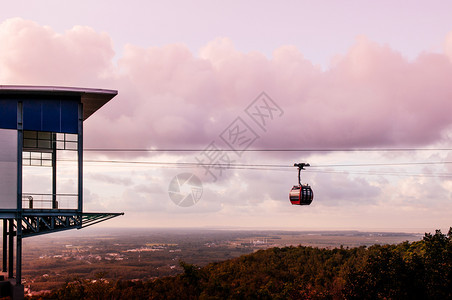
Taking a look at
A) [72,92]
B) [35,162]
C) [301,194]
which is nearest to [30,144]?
[35,162]

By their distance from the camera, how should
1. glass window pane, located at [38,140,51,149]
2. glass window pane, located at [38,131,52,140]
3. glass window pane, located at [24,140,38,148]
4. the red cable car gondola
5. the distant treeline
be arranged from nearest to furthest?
the distant treeline, glass window pane, located at [38,131,52,140], glass window pane, located at [24,140,38,148], glass window pane, located at [38,140,51,149], the red cable car gondola

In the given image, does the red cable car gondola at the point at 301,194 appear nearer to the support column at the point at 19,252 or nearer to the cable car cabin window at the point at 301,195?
the cable car cabin window at the point at 301,195

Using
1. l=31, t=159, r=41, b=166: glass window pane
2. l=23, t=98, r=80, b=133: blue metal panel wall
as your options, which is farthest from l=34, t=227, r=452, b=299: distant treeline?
l=31, t=159, r=41, b=166: glass window pane

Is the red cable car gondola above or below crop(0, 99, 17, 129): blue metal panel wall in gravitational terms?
below

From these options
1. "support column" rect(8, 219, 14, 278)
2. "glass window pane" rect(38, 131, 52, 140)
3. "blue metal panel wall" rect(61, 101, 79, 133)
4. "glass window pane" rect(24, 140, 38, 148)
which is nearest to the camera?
"support column" rect(8, 219, 14, 278)

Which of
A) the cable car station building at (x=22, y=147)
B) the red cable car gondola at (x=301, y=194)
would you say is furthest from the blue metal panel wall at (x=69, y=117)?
the red cable car gondola at (x=301, y=194)

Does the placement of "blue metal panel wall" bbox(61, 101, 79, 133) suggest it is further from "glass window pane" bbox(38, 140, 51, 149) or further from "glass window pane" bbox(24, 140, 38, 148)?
"glass window pane" bbox(24, 140, 38, 148)
